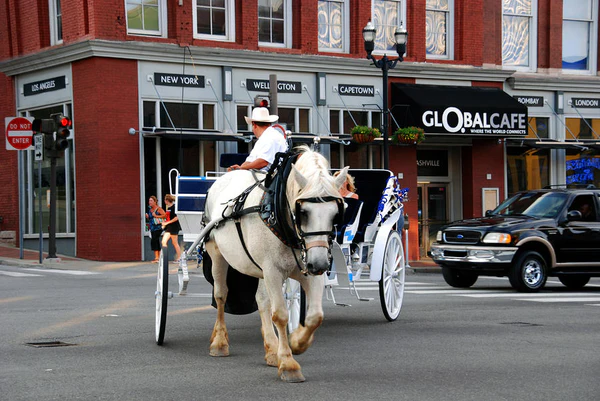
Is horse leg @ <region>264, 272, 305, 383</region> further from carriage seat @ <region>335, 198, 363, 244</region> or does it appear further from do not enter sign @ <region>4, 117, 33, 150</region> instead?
do not enter sign @ <region>4, 117, 33, 150</region>

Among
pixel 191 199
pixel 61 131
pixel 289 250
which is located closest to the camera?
pixel 289 250

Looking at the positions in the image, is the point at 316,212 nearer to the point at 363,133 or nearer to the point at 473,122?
the point at 363,133

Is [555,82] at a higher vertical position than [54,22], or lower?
lower

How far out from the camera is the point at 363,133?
26266 mm

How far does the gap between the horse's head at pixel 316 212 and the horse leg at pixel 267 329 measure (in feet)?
3.82

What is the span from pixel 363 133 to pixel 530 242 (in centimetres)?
1096

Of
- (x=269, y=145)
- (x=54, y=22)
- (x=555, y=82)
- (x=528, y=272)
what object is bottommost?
(x=528, y=272)

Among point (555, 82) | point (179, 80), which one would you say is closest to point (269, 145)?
point (179, 80)

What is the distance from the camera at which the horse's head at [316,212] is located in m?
6.43

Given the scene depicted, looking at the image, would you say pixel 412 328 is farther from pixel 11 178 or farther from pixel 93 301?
pixel 11 178

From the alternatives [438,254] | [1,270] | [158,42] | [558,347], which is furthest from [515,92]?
[558,347]

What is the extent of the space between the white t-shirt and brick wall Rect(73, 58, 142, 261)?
632 inches

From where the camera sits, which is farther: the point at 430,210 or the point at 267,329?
the point at 430,210

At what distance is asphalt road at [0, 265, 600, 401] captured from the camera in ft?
21.8
